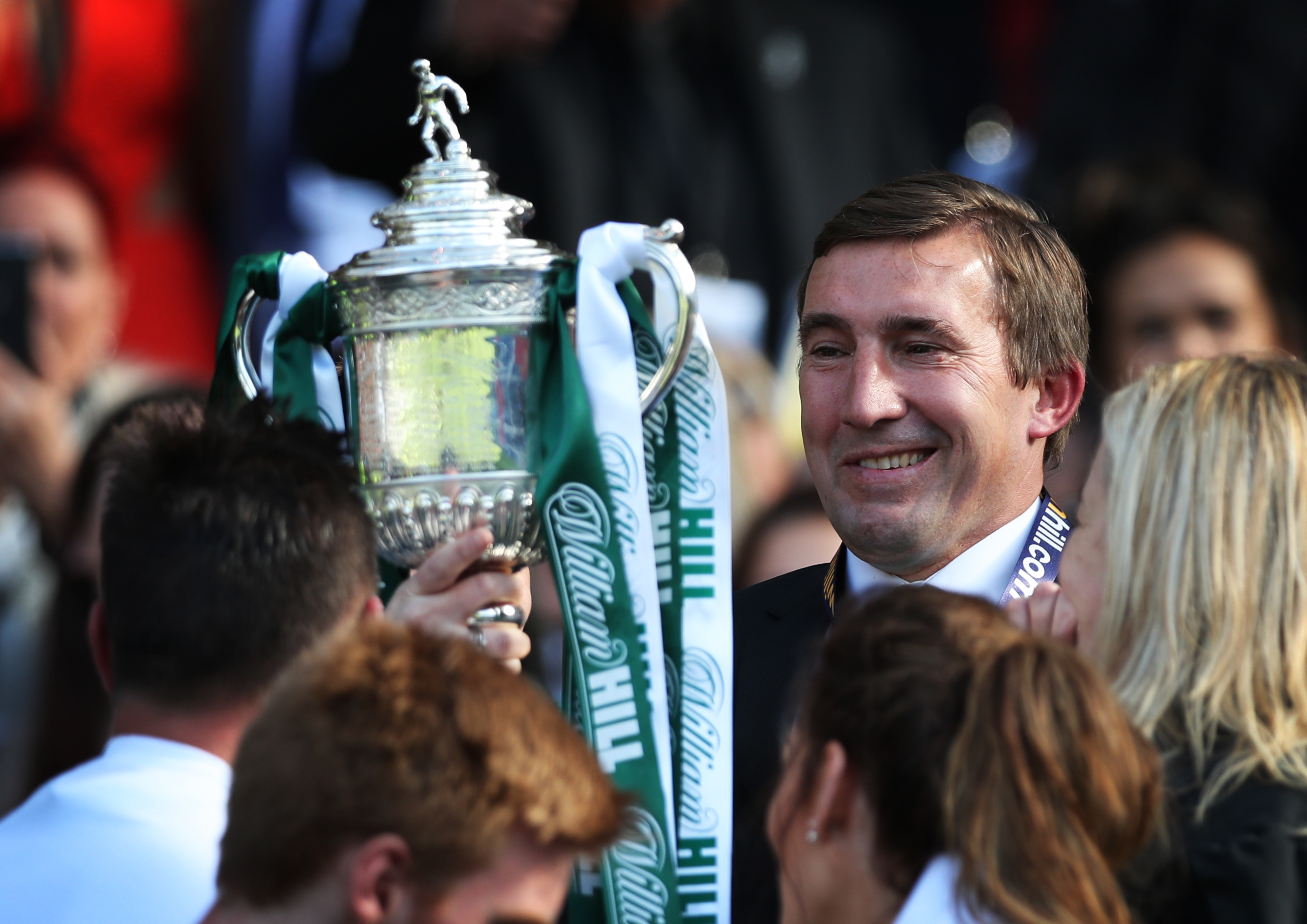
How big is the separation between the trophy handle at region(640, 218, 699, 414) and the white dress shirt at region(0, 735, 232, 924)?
2.86ft

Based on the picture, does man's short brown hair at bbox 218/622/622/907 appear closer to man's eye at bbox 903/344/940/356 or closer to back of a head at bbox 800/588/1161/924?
back of a head at bbox 800/588/1161/924

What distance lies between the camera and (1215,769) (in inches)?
99.4

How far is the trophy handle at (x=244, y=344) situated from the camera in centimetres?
294

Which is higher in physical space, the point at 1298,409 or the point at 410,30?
the point at 410,30

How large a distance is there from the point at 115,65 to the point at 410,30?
4.87 feet

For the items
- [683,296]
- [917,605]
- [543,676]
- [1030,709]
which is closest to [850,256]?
[683,296]

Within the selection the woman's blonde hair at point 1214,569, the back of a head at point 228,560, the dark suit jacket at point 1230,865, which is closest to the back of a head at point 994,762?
the dark suit jacket at point 1230,865

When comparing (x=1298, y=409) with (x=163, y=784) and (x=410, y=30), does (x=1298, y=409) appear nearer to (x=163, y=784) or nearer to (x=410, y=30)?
(x=163, y=784)

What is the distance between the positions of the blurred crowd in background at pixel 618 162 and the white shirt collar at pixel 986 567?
63.5 inches

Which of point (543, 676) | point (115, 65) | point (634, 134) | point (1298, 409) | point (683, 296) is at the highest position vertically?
point (115, 65)

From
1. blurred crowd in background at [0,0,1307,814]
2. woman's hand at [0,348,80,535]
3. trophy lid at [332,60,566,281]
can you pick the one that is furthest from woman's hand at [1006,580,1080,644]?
woman's hand at [0,348,80,535]

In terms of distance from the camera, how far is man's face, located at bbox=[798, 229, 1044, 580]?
3018 millimetres

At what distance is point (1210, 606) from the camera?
8.61ft

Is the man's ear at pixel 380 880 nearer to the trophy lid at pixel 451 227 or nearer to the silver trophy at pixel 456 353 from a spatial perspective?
the silver trophy at pixel 456 353
